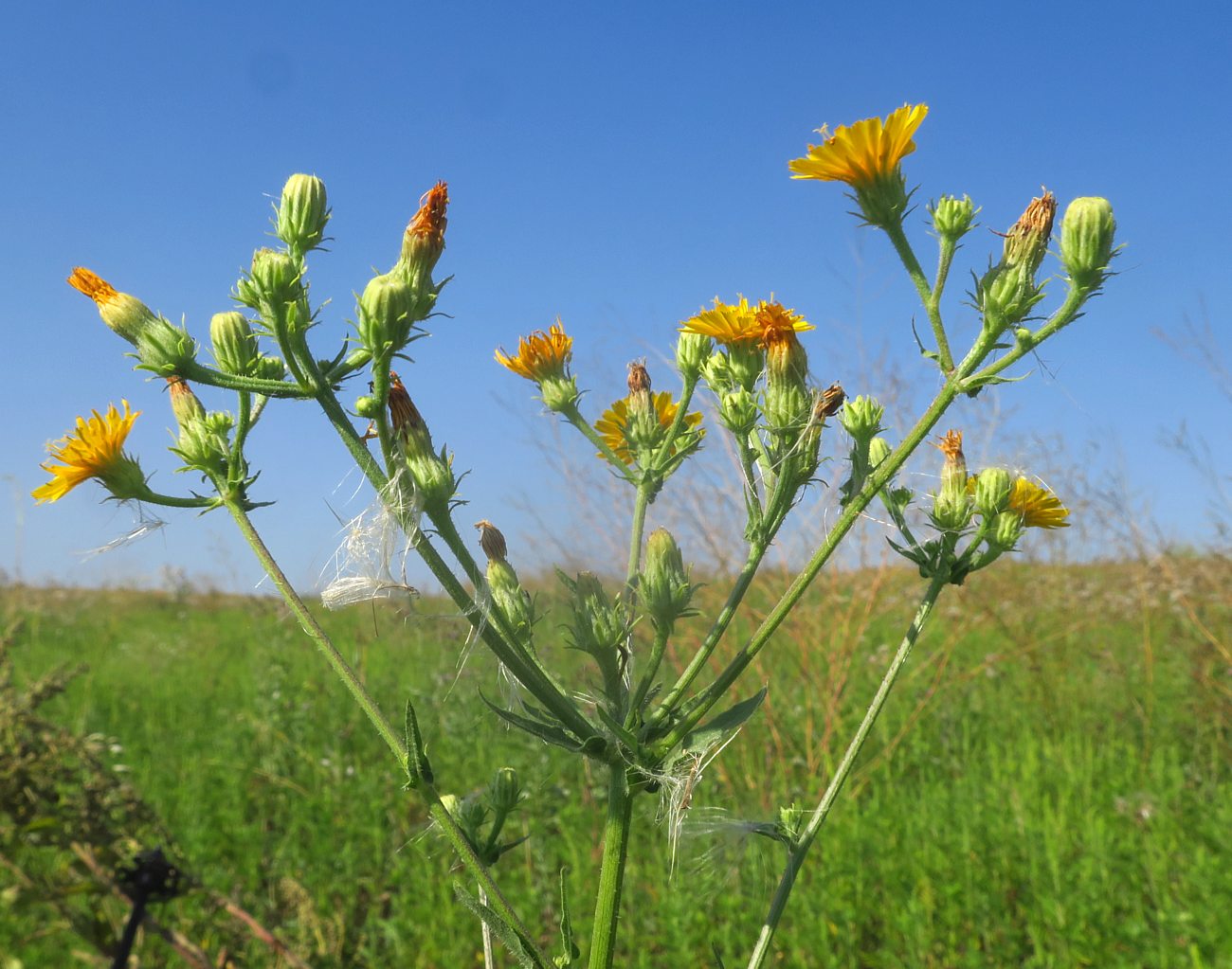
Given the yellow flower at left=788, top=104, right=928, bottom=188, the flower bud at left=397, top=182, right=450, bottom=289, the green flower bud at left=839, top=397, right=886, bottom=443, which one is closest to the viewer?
the flower bud at left=397, top=182, right=450, bottom=289

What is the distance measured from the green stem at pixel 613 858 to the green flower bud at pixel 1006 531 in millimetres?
907

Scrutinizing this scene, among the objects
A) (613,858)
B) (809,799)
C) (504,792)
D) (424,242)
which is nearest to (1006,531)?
(613,858)

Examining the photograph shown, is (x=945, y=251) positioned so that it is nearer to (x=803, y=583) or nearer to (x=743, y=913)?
(x=803, y=583)

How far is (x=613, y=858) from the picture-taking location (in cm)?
134

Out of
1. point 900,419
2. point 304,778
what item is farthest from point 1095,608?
point 304,778

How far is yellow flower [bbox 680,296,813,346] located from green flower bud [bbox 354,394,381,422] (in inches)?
25.4

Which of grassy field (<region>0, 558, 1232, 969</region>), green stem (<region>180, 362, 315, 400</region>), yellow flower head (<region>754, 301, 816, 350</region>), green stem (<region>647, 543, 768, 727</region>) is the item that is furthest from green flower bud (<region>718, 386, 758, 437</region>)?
green stem (<region>180, 362, 315, 400</region>)

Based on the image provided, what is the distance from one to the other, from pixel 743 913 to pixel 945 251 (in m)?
2.87

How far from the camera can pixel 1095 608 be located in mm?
7848

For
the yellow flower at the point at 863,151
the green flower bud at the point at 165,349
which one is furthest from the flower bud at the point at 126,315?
the yellow flower at the point at 863,151

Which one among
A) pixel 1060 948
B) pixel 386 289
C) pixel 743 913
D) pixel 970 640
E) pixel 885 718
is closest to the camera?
pixel 386 289

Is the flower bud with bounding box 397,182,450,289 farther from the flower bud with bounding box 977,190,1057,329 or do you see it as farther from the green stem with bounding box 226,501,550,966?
the flower bud with bounding box 977,190,1057,329

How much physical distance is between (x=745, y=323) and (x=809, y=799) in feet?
11.7

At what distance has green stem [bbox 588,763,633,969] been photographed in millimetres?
1330
